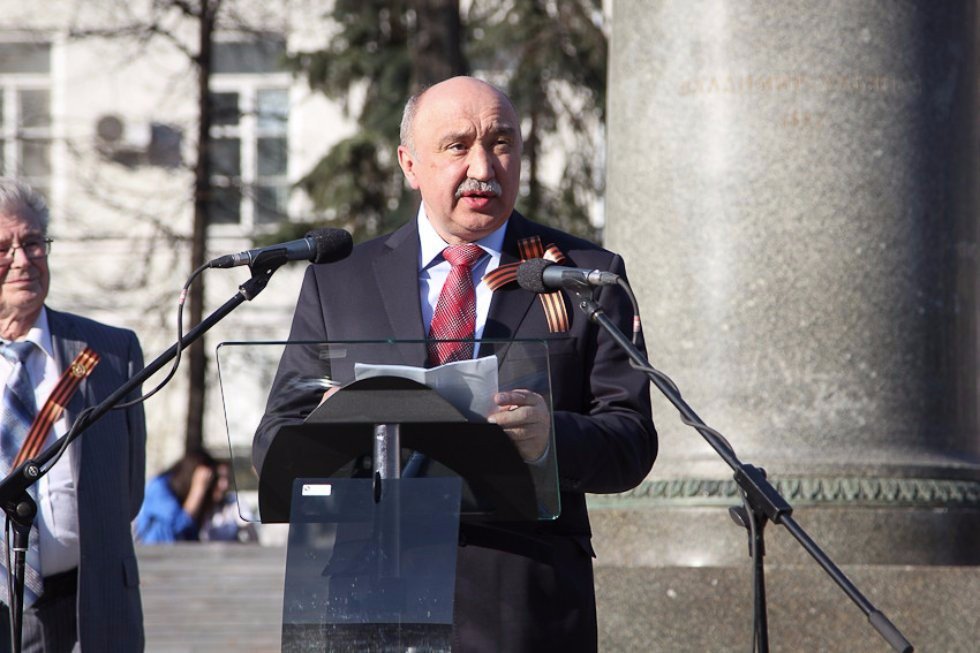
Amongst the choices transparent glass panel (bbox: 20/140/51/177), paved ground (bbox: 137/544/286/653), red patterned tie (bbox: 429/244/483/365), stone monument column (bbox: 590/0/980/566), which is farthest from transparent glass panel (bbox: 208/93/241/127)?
red patterned tie (bbox: 429/244/483/365)

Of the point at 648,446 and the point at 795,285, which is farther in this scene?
the point at 795,285

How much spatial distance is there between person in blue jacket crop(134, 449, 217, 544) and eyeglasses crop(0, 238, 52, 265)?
8.24m

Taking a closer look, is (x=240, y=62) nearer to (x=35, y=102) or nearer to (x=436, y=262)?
(x=35, y=102)

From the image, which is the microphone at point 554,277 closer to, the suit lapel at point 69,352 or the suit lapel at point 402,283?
the suit lapel at point 402,283

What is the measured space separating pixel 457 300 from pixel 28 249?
5.70 ft

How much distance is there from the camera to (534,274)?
405 cm

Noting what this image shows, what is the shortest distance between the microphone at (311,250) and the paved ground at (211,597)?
518 centimetres

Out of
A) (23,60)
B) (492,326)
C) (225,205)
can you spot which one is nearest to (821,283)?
(492,326)

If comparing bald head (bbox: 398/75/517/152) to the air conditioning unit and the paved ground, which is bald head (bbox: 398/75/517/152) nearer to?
the paved ground

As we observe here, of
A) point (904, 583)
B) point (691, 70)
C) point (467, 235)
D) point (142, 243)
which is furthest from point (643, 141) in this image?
point (142, 243)

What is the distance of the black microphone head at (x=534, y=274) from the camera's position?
4047 millimetres

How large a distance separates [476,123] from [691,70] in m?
2.85

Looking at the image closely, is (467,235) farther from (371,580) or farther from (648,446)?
(371,580)

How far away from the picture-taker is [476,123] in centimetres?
438
